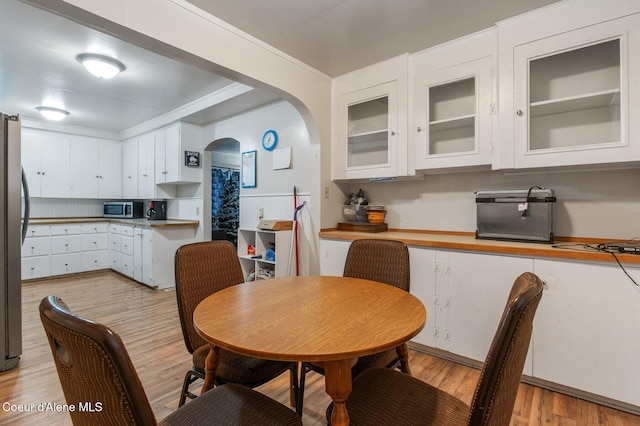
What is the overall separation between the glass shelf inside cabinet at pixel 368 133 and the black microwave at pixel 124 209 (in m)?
4.20

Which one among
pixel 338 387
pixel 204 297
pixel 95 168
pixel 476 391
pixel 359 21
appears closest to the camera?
pixel 476 391

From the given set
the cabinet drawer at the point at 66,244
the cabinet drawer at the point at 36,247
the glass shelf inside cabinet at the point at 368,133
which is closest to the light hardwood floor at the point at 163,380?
the cabinet drawer at the point at 36,247

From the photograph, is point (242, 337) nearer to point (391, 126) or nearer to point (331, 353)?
point (331, 353)

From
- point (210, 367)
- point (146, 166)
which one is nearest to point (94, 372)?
point (210, 367)

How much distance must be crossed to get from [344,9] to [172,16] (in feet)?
3.50

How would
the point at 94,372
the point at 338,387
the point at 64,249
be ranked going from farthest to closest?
the point at 64,249, the point at 338,387, the point at 94,372

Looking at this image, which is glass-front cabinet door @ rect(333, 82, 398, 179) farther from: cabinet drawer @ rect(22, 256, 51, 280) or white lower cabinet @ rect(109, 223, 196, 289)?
cabinet drawer @ rect(22, 256, 51, 280)

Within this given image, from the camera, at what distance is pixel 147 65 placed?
9.49 feet

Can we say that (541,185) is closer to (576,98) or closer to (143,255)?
(576,98)

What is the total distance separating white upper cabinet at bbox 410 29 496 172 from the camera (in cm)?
229

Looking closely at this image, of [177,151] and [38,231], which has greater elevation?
[177,151]

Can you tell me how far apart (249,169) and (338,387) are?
320cm

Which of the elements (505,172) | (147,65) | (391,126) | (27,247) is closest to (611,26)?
(505,172)

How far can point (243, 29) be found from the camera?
7.29 ft
